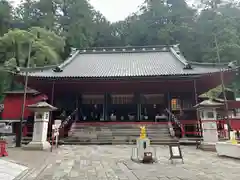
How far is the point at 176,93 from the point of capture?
15.4m

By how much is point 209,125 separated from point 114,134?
219 inches

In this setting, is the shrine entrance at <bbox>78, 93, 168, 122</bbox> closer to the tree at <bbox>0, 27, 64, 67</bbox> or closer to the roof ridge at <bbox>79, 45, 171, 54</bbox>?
the roof ridge at <bbox>79, 45, 171, 54</bbox>

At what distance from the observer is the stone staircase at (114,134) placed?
1137 centimetres

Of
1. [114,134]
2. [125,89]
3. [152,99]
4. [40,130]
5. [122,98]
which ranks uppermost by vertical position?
[125,89]

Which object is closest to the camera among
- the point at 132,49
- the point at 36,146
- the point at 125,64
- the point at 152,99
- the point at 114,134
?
the point at 36,146

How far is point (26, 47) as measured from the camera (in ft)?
77.4

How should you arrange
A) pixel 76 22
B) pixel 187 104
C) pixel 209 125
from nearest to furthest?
1. pixel 209 125
2. pixel 187 104
3. pixel 76 22

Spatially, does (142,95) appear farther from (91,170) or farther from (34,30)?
(34,30)

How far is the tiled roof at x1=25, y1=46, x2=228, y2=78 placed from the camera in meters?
14.5

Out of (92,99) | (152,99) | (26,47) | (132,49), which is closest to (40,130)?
(92,99)

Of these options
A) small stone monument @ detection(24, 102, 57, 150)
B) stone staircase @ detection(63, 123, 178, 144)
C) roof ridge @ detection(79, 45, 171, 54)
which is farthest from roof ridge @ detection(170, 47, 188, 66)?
small stone monument @ detection(24, 102, 57, 150)

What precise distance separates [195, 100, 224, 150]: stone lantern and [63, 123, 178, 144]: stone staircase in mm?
1966

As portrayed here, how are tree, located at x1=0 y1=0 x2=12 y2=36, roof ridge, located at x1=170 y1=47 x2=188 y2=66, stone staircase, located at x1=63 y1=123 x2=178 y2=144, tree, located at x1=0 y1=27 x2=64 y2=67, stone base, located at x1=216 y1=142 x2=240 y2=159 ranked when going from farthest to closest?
1. tree, located at x1=0 y1=0 x2=12 y2=36
2. tree, located at x1=0 y1=27 x2=64 y2=67
3. roof ridge, located at x1=170 y1=47 x2=188 y2=66
4. stone staircase, located at x1=63 y1=123 x2=178 y2=144
5. stone base, located at x1=216 y1=142 x2=240 y2=159

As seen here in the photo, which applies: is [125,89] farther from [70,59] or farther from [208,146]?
[208,146]
